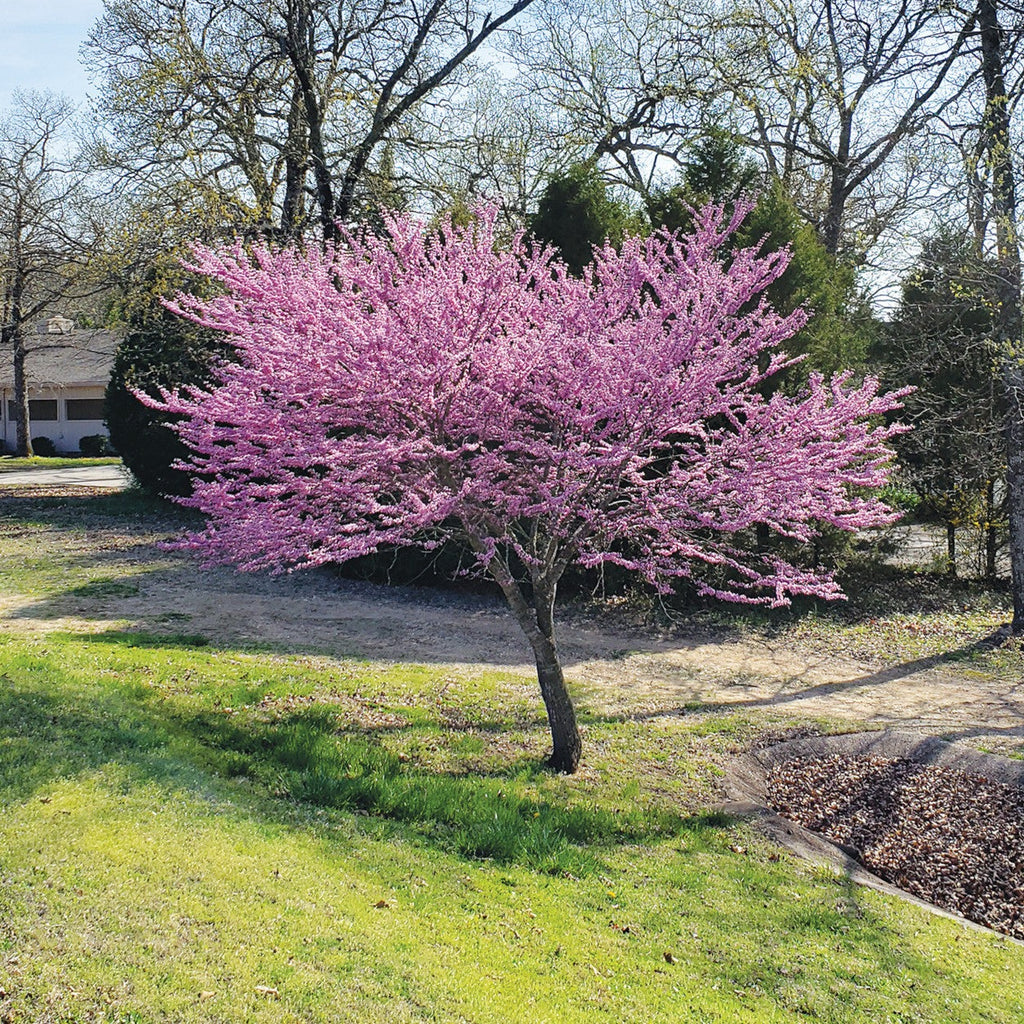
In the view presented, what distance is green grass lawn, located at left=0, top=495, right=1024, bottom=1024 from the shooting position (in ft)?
11.8

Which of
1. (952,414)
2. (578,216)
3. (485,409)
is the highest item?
(578,216)

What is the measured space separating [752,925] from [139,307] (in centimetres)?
1397

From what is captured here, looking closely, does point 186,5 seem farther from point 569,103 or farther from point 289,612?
point 289,612

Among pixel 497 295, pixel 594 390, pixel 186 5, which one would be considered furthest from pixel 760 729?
pixel 186 5

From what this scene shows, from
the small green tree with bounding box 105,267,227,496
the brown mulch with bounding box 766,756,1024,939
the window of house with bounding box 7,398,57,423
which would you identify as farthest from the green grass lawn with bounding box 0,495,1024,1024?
the window of house with bounding box 7,398,57,423

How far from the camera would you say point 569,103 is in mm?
20859

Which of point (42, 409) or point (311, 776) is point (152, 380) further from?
point (42, 409)

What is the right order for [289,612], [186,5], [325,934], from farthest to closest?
[186,5] < [289,612] < [325,934]

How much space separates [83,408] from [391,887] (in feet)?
120

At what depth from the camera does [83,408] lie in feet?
120

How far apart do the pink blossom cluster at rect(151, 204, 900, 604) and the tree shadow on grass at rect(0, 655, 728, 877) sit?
1334 millimetres

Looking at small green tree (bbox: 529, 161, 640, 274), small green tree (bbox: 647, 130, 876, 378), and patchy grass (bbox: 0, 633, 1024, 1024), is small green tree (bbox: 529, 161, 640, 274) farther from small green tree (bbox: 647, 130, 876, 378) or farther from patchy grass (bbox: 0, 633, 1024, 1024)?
patchy grass (bbox: 0, 633, 1024, 1024)

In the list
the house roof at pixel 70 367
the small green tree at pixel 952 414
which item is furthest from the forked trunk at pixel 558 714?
the house roof at pixel 70 367

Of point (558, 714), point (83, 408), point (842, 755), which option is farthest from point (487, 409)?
point (83, 408)
